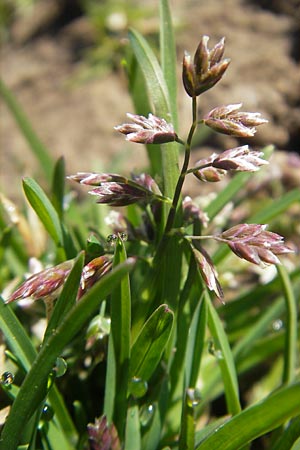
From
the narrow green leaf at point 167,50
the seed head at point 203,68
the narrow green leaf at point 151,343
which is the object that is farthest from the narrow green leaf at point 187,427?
the narrow green leaf at point 167,50

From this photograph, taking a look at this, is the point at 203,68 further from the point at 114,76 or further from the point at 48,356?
the point at 114,76

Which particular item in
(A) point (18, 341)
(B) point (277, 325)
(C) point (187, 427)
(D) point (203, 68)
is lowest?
(B) point (277, 325)

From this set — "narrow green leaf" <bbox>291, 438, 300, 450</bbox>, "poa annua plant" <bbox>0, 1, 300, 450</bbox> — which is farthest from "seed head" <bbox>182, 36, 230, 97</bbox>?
"narrow green leaf" <bbox>291, 438, 300, 450</bbox>

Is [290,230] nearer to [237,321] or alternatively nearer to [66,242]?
[237,321]

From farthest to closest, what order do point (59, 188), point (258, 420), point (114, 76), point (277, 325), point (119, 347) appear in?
point (114, 76) → point (277, 325) → point (59, 188) → point (119, 347) → point (258, 420)

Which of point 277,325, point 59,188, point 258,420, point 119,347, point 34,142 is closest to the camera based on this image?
point 258,420

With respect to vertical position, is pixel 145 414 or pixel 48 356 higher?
pixel 48 356

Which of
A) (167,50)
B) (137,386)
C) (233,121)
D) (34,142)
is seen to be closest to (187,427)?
(137,386)
